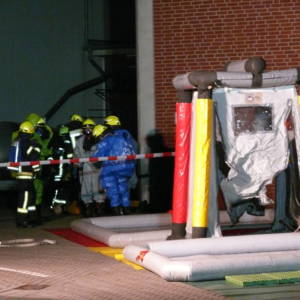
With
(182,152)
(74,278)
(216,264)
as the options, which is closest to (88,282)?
(74,278)

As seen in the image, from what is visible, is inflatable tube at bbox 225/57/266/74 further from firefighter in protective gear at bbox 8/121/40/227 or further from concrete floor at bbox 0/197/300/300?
firefighter in protective gear at bbox 8/121/40/227

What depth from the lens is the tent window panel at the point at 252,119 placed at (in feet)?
43.7

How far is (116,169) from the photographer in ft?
59.4

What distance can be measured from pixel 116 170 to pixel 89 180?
91 cm

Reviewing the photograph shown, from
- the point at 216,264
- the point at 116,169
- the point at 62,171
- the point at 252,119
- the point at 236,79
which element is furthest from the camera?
the point at 62,171

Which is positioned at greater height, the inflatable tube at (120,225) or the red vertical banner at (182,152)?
the red vertical banner at (182,152)

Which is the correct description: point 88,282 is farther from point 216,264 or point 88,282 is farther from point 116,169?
point 116,169

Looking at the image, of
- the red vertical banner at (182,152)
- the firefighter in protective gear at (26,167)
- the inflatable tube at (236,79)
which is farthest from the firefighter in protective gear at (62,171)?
the inflatable tube at (236,79)

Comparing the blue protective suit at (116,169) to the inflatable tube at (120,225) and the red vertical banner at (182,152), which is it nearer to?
the inflatable tube at (120,225)

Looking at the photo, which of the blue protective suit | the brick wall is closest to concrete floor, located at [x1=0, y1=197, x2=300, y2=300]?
the blue protective suit

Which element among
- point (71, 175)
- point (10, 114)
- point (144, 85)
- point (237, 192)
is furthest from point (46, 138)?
point (10, 114)

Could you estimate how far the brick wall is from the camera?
1938cm

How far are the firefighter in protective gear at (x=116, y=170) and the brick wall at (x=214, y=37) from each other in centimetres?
199

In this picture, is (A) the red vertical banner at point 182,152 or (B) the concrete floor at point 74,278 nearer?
(B) the concrete floor at point 74,278
